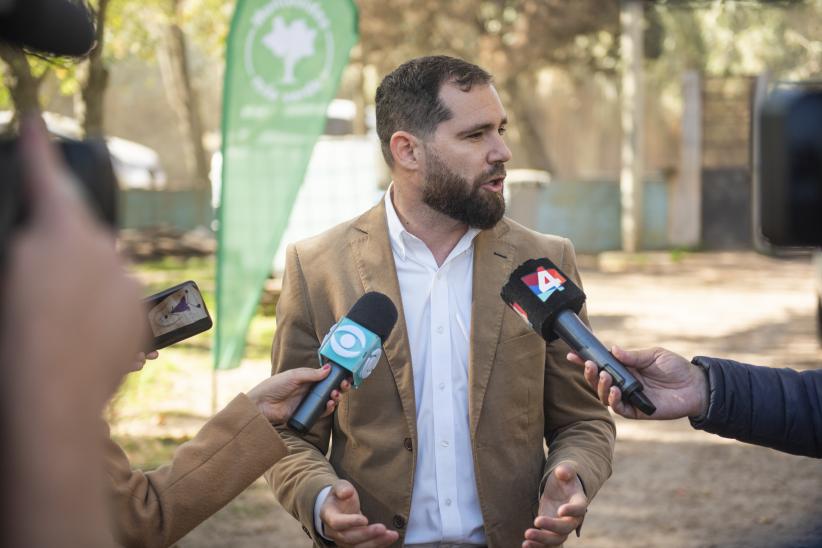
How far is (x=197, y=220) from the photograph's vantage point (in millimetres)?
25422

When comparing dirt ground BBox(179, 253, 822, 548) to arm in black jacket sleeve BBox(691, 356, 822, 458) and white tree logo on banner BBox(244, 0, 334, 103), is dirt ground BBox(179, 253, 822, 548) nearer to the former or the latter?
arm in black jacket sleeve BBox(691, 356, 822, 458)

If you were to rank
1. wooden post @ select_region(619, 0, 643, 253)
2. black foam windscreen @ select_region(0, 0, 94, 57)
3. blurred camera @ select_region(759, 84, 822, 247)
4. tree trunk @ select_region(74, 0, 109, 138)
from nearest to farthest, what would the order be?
1. black foam windscreen @ select_region(0, 0, 94, 57)
2. blurred camera @ select_region(759, 84, 822, 247)
3. tree trunk @ select_region(74, 0, 109, 138)
4. wooden post @ select_region(619, 0, 643, 253)

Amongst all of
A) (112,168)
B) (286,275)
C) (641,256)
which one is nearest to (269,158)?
(286,275)

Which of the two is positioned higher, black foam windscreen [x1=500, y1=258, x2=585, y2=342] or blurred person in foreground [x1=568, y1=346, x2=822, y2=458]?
black foam windscreen [x1=500, y1=258, x2=585, y2=342]

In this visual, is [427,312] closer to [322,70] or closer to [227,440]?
[227,440]

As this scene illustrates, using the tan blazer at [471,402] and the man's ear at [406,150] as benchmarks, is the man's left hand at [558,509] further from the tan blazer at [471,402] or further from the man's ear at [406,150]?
the man's ear at [406,150]

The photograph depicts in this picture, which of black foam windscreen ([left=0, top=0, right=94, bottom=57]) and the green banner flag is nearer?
black foam windscreen ([left=0, top=0, right=94, bottom=57])

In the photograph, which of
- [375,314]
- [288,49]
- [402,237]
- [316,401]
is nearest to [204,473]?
[316,401]

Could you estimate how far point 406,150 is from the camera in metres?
3.23

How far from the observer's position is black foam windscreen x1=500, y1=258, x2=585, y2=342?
8.12 feet

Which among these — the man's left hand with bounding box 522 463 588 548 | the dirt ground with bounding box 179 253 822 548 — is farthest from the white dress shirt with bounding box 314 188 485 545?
the dirt ground with bounding box 179 253 822 548

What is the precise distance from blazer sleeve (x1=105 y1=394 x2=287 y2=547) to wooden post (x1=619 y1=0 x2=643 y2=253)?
54.3 feet

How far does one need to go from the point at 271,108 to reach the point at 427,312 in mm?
3963

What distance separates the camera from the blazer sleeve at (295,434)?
270 cm
